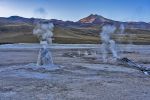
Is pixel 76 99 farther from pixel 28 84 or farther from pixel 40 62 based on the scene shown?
pixel 40 62

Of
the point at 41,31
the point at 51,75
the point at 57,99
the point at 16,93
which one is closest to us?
the point at 57,99

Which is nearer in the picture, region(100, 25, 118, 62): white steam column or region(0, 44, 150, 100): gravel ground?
region(0, 44, 150, 100): gravel ground

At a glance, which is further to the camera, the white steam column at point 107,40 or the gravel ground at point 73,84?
the white steam column at point 107,40

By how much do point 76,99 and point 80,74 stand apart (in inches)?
295

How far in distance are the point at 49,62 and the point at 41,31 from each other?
9687 millimetres

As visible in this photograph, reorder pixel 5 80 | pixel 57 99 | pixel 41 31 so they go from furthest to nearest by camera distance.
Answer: pixel 41 31 < pixel 5 80 < pixel 57 99

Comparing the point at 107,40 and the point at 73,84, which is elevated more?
the point at 107,40

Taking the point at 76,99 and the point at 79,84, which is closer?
the point at 76,99

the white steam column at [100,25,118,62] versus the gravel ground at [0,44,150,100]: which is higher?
the white steam column at [100,25,118,62]

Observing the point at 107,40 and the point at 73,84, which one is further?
the point at 107,40

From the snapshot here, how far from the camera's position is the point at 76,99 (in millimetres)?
15578

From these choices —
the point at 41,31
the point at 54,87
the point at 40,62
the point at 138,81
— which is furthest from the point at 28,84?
the point at 41,31

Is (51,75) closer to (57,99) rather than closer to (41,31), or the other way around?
(57,99)

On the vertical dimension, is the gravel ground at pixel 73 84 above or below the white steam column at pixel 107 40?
below
